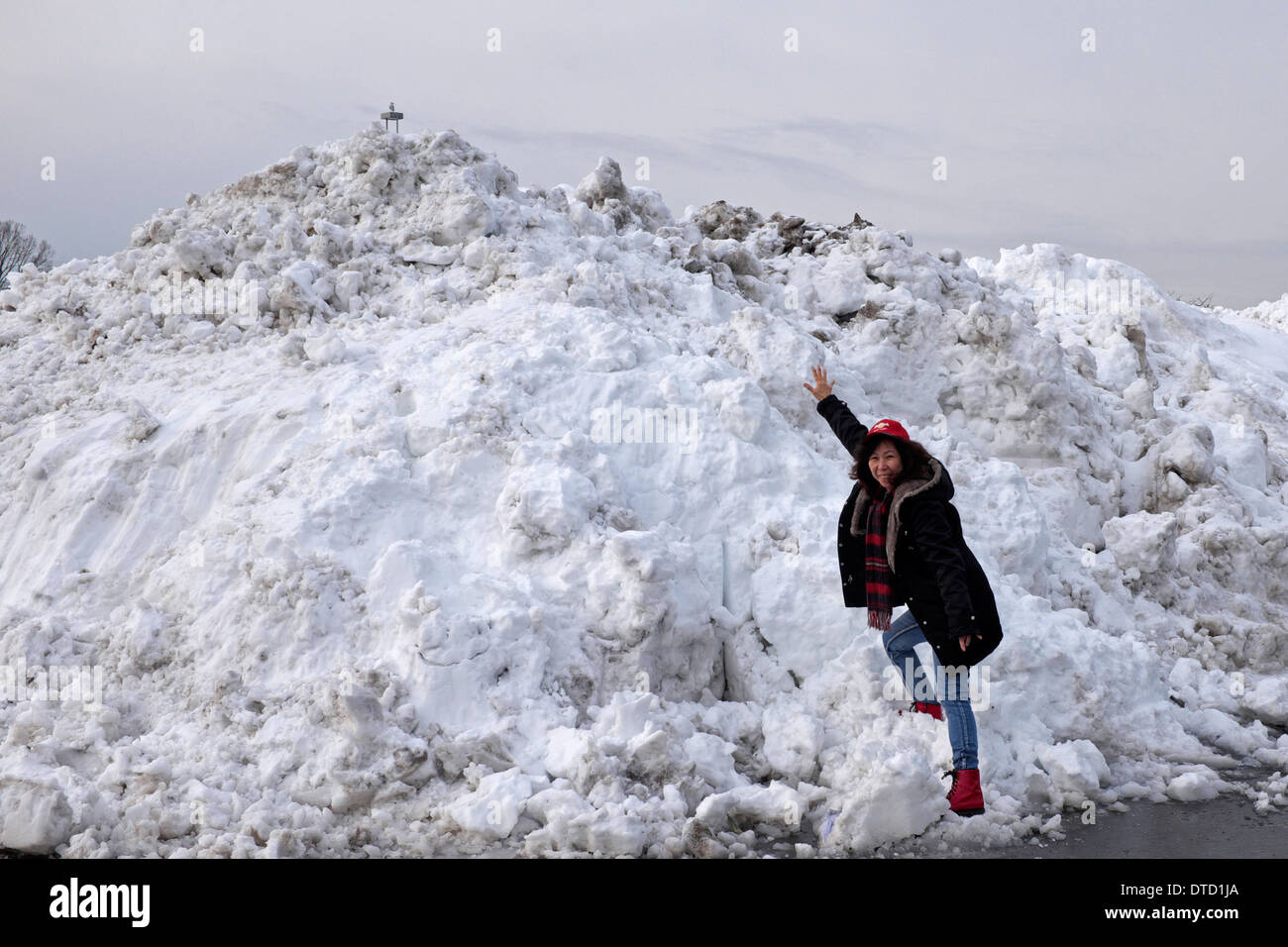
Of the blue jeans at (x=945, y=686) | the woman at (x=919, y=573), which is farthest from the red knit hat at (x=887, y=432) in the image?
the blue jeans at (x=945, y=686)

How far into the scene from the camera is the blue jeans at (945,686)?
5.21 m

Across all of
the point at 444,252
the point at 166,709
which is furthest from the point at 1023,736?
the point at 444,252

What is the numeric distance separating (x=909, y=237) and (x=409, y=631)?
7.78 meters

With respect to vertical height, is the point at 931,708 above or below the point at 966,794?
above

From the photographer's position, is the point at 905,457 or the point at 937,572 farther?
the point at 905,457

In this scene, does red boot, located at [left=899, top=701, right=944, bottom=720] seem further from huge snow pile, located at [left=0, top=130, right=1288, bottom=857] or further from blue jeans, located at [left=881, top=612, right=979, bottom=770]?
huge snow pile, located at [left=0, top=130, right=1288, bottom=857]

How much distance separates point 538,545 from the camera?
641 centimetres

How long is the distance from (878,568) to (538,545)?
212 cm

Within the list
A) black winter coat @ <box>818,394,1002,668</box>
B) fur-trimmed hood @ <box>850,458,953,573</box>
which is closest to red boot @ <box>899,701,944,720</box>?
black winter coat @ <box>818,394,1002,668</box>

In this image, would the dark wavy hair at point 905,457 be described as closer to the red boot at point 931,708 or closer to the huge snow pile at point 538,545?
the red boot at point 931,708

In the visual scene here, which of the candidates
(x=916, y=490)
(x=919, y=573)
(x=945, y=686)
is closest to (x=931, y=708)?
(x=945, y=686)

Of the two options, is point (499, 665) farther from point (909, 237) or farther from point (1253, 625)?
point (909, 237)

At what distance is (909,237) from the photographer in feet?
37.7

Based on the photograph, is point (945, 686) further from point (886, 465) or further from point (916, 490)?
point (886, 465)
